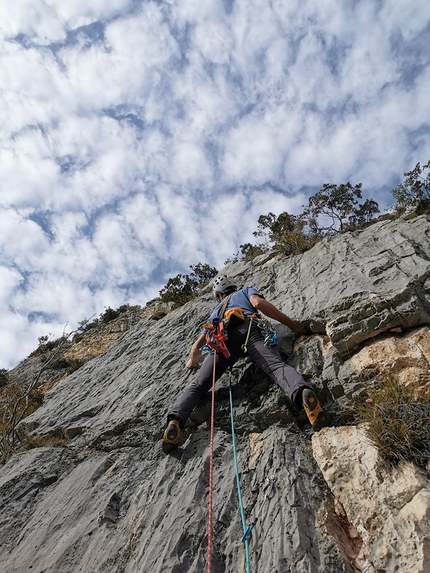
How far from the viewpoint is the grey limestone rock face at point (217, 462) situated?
3.11 metres

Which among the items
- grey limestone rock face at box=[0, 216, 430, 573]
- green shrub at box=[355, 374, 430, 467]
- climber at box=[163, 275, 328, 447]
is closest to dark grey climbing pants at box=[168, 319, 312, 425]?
climber at box=[163, 275, 328, 447]

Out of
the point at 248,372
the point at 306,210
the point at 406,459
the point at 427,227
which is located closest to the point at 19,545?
the point at 248,372

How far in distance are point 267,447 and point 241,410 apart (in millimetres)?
744

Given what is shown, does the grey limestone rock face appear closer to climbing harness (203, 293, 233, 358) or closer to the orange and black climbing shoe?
the orange and black climbing shoe

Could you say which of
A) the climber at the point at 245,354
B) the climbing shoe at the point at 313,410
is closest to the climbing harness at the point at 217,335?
the climber at the point at 245,354

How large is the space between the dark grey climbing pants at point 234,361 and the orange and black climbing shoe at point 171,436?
9cm

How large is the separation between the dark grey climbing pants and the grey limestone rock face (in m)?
0.24

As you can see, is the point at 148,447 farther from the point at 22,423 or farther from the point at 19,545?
the point at 22,423

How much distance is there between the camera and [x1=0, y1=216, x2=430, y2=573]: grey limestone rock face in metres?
Result: 3.11

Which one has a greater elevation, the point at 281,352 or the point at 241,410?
the point at 281,352

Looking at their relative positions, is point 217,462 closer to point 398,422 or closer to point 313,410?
point 313,410

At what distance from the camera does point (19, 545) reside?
13.3 feet

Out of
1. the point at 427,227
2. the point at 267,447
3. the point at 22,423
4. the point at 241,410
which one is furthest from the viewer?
the point at 22,423

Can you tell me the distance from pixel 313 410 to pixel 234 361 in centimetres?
155
